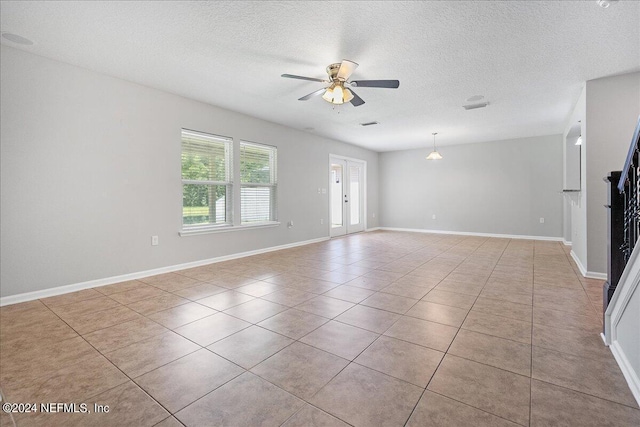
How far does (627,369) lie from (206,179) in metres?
4.95

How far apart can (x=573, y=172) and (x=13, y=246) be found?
29.1 ft

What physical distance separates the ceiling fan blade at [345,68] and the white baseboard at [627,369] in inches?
117

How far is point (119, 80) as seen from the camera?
12.0 feet

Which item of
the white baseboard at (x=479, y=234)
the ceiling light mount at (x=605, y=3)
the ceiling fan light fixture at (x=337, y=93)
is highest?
the ceiling light mount at (x=605, y=3)

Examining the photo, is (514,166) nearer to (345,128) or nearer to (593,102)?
(593,102)

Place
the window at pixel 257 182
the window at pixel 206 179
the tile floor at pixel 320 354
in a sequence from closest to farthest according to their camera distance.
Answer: the tile floor at pixel 320 354 < the window at pixel 206 179 < the window at pixel 257 182

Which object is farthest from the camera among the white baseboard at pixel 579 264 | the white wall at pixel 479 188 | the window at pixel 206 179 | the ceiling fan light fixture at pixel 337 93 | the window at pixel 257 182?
the white wall at pixel 479 188

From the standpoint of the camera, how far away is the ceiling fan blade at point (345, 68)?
2.88m

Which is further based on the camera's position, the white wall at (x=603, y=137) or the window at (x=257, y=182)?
the window at (x=257, y=182)

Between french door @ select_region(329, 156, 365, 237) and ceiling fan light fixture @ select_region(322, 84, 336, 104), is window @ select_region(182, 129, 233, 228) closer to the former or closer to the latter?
ceiling fan light fixture @ select_region(322, 84, 336, 104)

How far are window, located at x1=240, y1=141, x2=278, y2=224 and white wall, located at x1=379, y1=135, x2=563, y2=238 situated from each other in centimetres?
472

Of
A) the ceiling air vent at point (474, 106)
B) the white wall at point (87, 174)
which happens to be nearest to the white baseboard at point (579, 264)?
the ceiling air vent at point (474, 106)

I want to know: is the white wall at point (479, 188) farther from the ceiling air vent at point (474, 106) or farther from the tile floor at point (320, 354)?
the tile floor at point (320, 354)

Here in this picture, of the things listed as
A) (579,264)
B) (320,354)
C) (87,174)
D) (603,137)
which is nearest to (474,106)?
(603,137)
